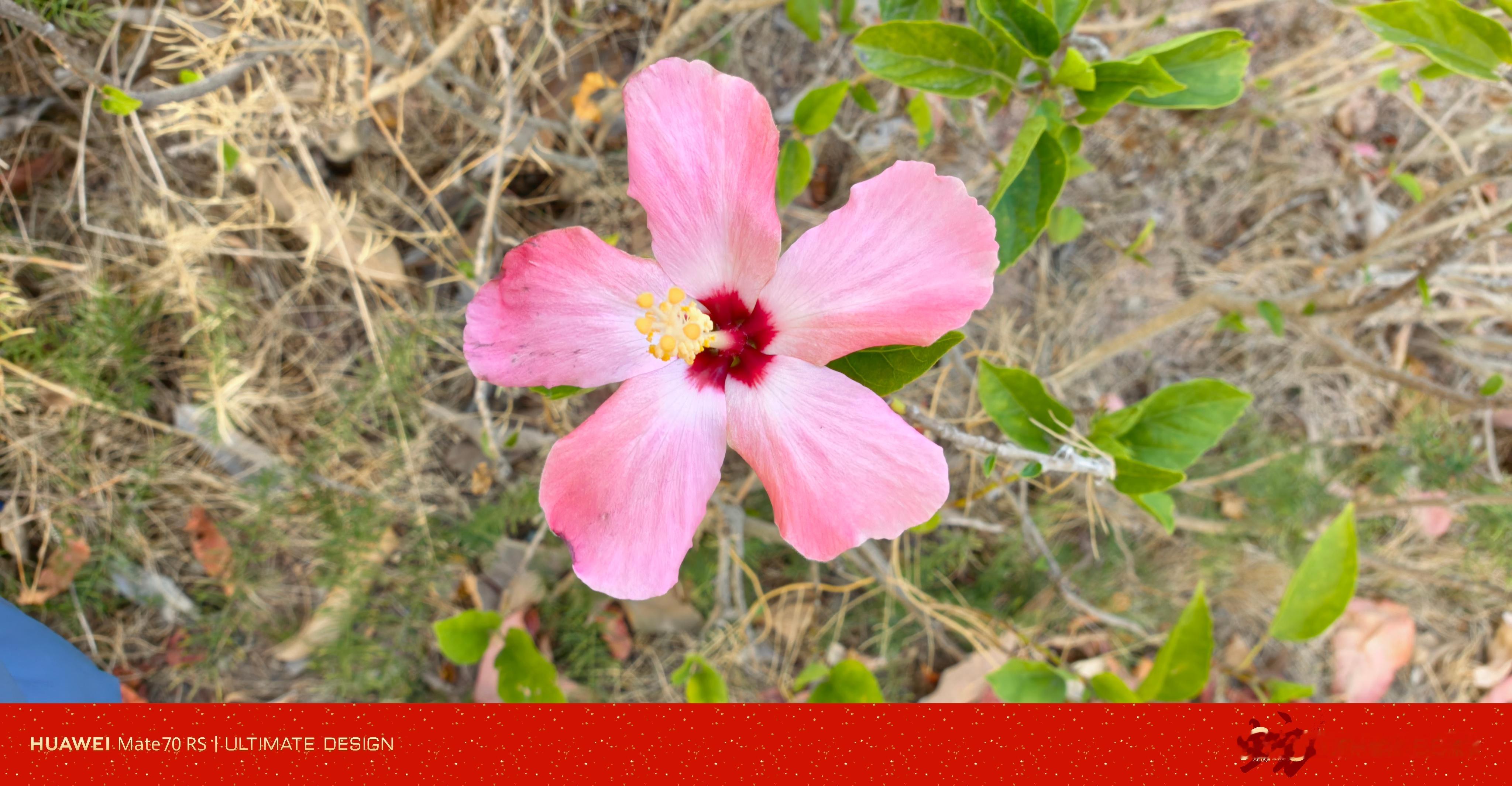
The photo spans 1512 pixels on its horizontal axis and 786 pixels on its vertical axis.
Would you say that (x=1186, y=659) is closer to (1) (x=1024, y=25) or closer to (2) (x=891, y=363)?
(2) (x=891, y=363)

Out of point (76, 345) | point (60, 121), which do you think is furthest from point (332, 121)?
point (76, 345)

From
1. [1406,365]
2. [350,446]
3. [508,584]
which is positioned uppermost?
[1406,365]

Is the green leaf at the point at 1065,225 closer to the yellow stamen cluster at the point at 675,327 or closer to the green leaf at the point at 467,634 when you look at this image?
the yellow stamen cluster at the point at 675,327

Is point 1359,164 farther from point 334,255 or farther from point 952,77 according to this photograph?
point 334,255

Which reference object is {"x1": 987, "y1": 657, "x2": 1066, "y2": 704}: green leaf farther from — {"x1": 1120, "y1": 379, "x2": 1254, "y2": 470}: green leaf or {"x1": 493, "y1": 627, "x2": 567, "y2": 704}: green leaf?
{"x1": 493, "y1": 627, "x2": 567, "y2": 704}: green leaf

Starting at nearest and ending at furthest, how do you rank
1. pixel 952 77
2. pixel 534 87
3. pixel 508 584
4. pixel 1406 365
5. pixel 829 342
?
pixel 829 342, pixel 952 77, pixel 534 87, pixel 508 584, pixel 1406 365

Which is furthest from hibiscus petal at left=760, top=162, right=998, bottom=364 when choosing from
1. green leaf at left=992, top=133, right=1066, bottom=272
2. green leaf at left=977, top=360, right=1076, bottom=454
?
green leaf at left=977, top=360, right=1076, bottom=454
